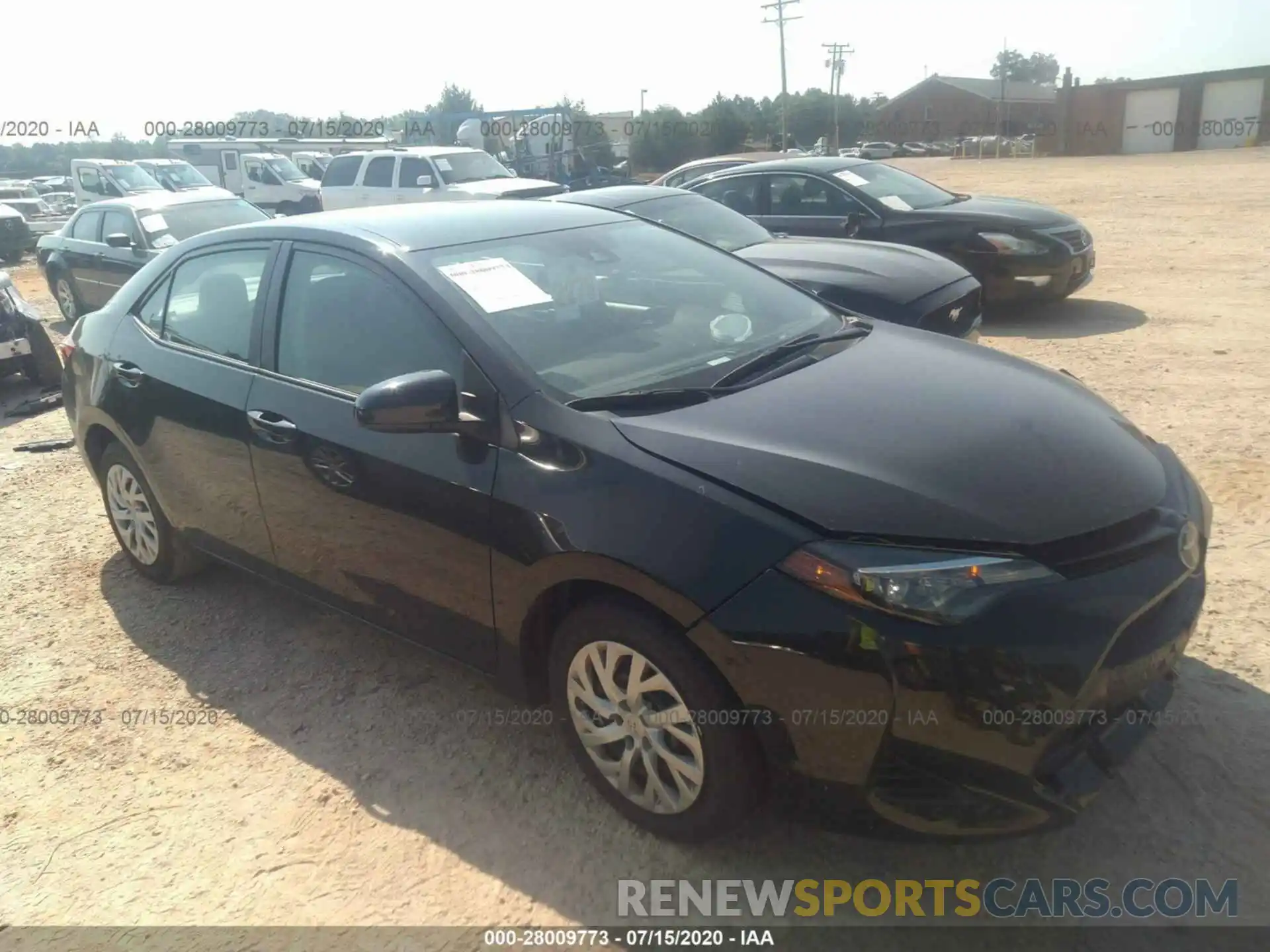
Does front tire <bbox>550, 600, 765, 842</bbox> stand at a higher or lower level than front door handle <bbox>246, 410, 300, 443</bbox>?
lower

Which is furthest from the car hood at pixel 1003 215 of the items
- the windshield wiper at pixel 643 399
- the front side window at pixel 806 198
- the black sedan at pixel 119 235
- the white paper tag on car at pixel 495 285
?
the black sedan at pixel 119 235

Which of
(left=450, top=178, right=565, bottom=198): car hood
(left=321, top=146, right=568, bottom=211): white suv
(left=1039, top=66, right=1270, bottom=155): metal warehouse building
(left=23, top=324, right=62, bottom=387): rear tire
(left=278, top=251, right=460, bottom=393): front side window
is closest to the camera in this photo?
(left=278, top=251, right=460, bottom=393): front side window

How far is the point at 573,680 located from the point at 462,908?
2.20 feet

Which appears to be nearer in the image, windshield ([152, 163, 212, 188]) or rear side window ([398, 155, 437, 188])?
rear side window ([398, 155, 437, 188])

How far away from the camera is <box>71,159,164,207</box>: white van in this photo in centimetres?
1867

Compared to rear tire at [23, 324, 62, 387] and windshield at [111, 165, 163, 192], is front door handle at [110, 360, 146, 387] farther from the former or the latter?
windshield at [111, 165, 163, 192]

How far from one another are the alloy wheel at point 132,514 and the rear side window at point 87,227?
8.21 metres

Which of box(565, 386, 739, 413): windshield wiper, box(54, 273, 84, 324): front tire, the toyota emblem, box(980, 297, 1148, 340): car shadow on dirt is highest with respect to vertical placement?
box(565, 386, 739, 413): windshield wiper

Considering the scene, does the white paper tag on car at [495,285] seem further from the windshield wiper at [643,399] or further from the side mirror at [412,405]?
the windshield wiper at [643,399]

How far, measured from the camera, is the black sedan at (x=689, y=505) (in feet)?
7.43

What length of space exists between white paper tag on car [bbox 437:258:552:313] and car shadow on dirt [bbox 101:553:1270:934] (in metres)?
1.20

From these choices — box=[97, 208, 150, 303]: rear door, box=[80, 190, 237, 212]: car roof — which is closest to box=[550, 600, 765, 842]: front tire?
box=[97, 208, 150, 303]: rear door

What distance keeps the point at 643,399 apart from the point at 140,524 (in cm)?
297

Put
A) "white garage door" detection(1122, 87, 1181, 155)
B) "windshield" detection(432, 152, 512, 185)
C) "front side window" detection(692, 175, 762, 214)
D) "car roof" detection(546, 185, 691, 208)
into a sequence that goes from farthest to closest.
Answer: "white garage door" detection(1122, 87, 1181, 155)
"windshield" detection(432, 152, 512, 185)
"front side window" detection(692, 175, 762, 214)
"car roof" detection(546, 185, 691, 208)
